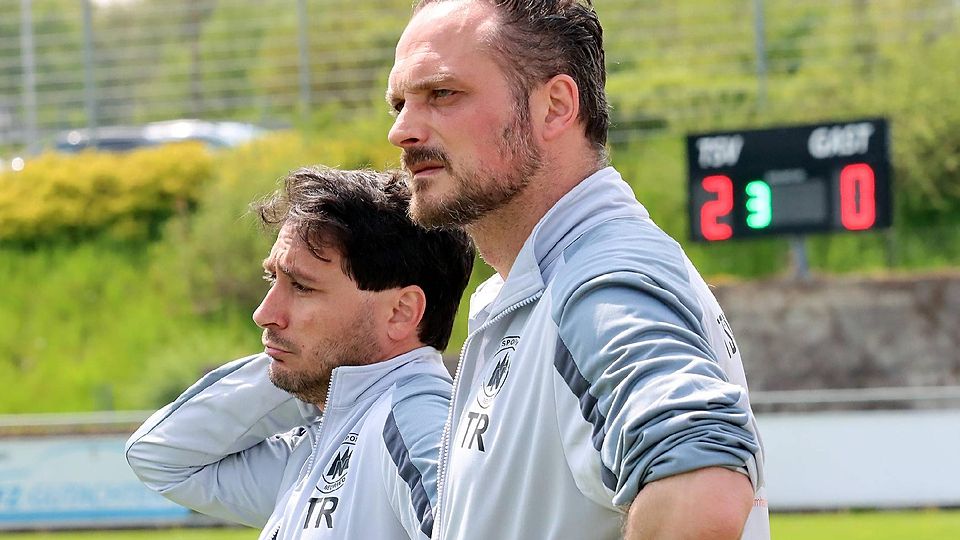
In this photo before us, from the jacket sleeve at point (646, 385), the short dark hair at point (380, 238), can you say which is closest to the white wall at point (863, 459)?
the short dark hair at point (380, 238)

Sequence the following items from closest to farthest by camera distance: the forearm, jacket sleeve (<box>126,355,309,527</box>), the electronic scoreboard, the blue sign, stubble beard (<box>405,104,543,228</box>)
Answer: the forearm, stubble beard (<box>405,104,543,228</box>), jacket sleeve (<box>126,355,309,527</box>), the blue sign, the electronic scoreboard

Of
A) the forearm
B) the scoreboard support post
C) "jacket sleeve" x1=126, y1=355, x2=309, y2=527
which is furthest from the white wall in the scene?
the forearm

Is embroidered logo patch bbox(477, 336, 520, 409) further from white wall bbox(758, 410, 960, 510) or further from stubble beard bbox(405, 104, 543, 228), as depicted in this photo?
white wall bbox(758, 410, 960, 510)

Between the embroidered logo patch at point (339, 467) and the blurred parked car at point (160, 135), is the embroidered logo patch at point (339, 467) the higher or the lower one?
the lower one

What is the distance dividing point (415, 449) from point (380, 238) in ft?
1.92

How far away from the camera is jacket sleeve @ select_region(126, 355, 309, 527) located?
333 centimetres

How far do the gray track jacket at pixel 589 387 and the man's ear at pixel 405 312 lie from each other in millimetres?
902

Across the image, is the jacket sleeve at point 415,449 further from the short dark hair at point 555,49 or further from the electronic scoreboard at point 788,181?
the electronic scoreboard at point 788,181

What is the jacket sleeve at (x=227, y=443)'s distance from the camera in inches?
131

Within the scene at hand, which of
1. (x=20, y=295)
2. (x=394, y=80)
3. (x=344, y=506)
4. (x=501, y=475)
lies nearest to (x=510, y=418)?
(x=501, y=475)

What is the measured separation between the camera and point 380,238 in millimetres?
3051

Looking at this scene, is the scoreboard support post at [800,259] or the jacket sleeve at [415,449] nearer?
the jacket sleeve at [415,449]

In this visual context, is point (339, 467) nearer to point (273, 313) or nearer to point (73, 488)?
point (273, 313)

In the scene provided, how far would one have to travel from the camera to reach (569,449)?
178cm
